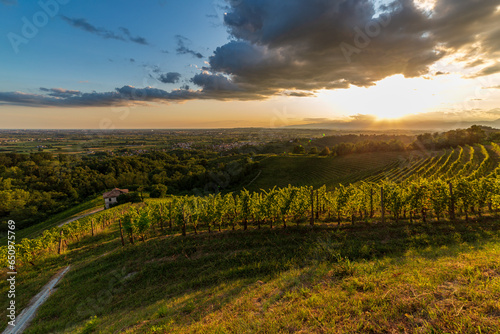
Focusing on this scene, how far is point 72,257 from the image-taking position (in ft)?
72.6

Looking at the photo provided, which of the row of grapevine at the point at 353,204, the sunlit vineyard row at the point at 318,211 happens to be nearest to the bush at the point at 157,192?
the sunlit vineyard row at the point at 318,211

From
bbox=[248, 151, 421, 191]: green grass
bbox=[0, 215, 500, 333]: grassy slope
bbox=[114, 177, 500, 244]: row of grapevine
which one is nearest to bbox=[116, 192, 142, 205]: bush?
bbox=[248, 151, 421, 191]: green grass

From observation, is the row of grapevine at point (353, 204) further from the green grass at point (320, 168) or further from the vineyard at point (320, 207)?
the green grass at point (320, 168)

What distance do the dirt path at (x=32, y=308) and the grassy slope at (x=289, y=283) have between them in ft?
2.13

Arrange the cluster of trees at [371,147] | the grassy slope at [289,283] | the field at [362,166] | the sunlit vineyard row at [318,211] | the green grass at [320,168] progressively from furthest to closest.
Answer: the cluster of trees at [371,147] < the green grass at [320,168] < the field at [362,166] < the sunlit vineyard row at [318,211] < the grassy slope at [289,283]

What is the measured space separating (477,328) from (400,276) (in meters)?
3.51

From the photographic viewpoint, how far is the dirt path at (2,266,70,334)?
12.0 metres

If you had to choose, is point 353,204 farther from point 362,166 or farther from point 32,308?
point 362,166

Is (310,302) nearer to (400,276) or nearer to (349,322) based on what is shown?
(349,322)

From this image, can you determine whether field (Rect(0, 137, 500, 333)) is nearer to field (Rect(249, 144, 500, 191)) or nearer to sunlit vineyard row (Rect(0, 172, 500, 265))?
sunlit vineyard row (Rect(0, 172, 500, 265))

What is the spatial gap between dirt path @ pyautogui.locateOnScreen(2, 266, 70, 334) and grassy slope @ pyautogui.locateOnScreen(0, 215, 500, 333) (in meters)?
0.65

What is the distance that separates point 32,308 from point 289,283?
1775 cm

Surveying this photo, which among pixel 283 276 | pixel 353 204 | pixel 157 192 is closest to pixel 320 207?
pixel 353 204

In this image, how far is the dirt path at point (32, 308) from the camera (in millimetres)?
11977
